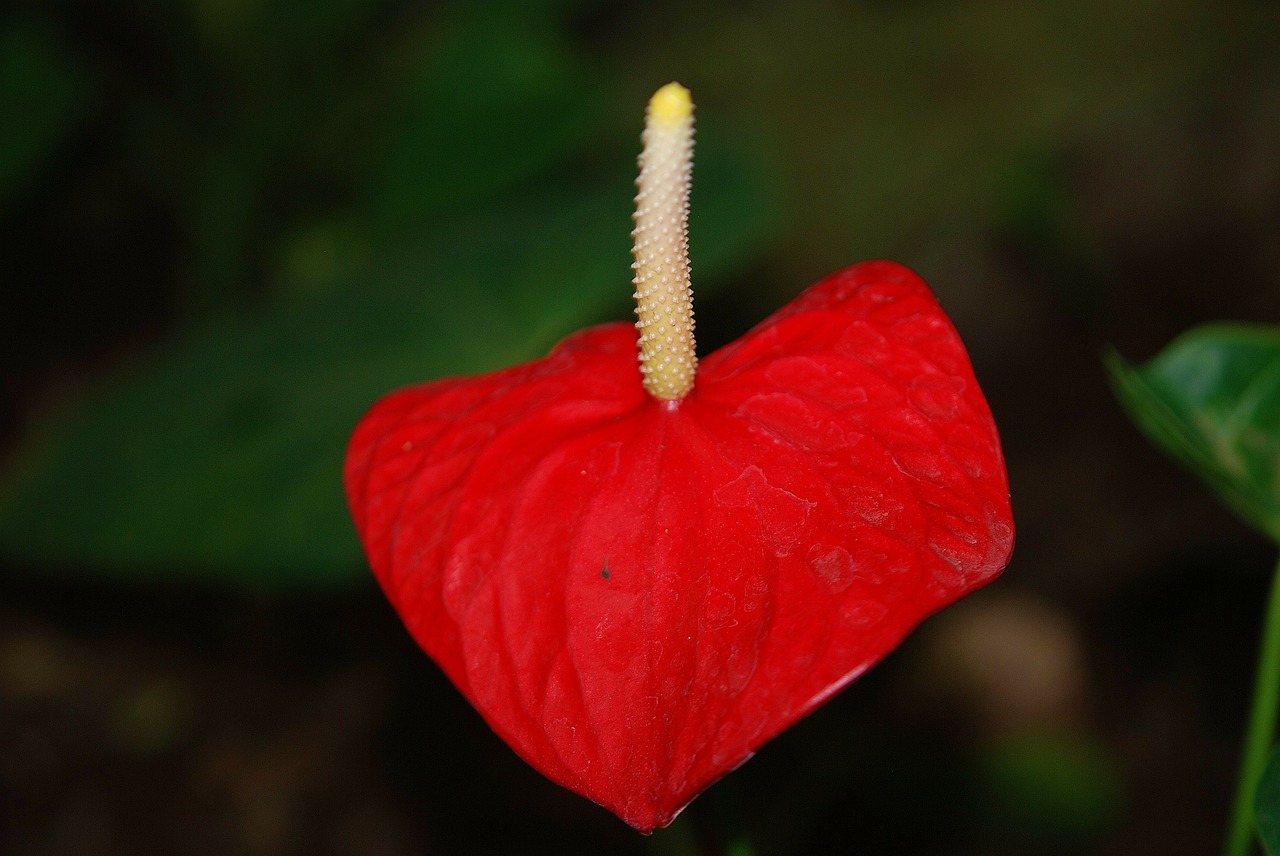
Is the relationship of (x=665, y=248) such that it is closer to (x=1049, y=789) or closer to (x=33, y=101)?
(x=1049, y=789)

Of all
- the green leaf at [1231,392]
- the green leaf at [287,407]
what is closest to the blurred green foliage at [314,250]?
the green leaf at [287,407]

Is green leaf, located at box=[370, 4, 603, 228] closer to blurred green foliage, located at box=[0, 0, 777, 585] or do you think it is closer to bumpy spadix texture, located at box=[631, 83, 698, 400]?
blurred green foliage, located at box=[0, 0, 777, 585]

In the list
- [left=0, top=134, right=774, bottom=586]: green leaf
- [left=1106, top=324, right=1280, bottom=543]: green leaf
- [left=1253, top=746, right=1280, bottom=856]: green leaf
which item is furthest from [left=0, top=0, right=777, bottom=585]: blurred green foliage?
[left=1253, top=746, right=1280, bottom=856]: green leaf

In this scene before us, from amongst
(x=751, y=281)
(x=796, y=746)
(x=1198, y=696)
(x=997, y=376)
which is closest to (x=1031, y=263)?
(x=997, y=376)

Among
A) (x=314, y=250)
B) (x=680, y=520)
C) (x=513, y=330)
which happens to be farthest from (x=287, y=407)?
(x=680, y=520)

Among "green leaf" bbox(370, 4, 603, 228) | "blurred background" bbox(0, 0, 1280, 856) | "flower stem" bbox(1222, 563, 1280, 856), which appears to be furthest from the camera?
"green leaf" bbox(370, 4, 603, 228)
